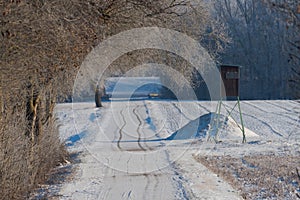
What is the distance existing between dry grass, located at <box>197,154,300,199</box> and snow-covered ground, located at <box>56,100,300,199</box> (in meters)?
0.35

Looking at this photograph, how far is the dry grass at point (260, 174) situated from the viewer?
298 inches

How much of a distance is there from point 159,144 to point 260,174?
8.69 metres

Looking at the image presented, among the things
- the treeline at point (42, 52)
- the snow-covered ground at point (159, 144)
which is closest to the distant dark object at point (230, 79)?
the snow-covered ground at point (159, 144)

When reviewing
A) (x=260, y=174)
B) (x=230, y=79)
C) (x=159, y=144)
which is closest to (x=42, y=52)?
(x=260, y=174)

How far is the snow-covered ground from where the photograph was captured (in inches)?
307

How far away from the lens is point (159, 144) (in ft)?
57.9

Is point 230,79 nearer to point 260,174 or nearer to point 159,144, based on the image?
point 159,144

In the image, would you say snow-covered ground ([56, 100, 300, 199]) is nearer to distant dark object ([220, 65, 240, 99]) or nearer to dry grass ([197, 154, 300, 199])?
dry grass ([197, 154, 300, 199])

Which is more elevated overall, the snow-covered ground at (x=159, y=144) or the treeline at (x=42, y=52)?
the treeline at (x=42, y=52)

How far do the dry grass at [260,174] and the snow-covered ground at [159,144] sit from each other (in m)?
0.35

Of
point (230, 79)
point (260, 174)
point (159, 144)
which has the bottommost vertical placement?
point (159, 144)

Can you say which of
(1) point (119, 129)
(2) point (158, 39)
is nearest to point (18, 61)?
(2) point (158, 39)

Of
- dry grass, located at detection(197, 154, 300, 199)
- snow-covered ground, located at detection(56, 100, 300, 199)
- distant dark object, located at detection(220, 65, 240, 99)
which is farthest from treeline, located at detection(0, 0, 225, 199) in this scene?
distant dark object, located at detection(220, 65, 240, 99)

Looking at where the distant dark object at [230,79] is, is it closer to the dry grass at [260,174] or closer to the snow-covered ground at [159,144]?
the snow-covered ground at [159,144]
